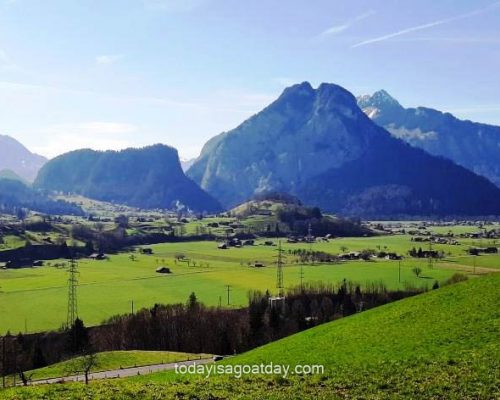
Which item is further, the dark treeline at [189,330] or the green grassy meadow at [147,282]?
the green grassy meadow at [147,282]

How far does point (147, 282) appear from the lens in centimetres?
15500

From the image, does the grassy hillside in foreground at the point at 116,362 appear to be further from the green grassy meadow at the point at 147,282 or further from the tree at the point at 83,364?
the green grassy meadow at the point at 147,282

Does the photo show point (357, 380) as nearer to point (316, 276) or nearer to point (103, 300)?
point (103, 300)

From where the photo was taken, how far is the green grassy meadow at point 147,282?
391 feet

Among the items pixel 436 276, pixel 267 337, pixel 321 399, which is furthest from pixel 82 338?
pixel 436 276

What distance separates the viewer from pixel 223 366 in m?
40.0

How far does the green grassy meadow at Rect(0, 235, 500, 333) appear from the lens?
11906 cm

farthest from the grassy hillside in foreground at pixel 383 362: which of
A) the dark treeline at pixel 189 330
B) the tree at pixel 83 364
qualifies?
the dark treeline at pixel 189 330

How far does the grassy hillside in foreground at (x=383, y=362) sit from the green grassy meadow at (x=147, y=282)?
3101 inches

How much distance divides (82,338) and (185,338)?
1983 cm

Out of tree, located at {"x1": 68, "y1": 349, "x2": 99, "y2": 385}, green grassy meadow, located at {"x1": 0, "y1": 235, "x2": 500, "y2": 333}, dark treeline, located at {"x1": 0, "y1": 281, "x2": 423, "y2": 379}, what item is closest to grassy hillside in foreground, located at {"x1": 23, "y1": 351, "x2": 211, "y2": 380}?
tree, located at {"x1": 68, "y1": 349, "x2": 99, "y2": 385}

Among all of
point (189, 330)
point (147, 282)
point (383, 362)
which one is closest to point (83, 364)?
point (383, 362)

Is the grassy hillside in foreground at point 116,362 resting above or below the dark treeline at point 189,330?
above

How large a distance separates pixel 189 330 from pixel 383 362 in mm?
75277
